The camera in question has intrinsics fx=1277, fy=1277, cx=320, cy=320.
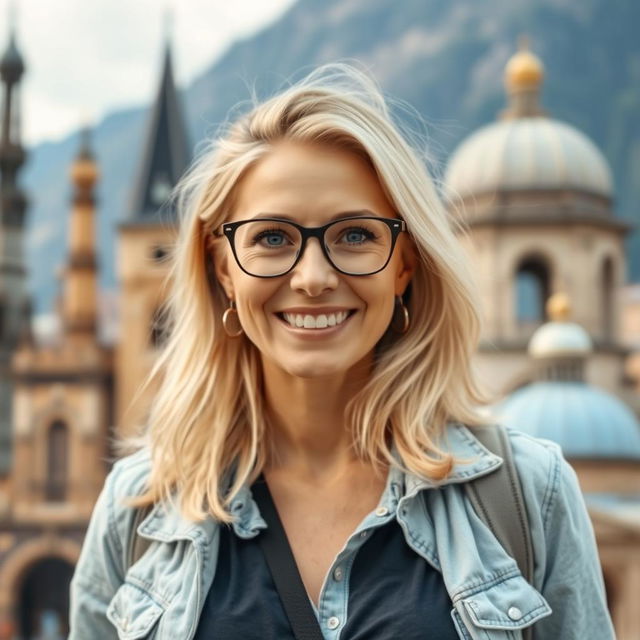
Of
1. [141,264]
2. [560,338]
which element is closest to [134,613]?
[560,338]

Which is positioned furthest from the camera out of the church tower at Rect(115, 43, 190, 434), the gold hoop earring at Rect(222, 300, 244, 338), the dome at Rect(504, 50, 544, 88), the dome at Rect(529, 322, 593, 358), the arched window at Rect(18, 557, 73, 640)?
the arched window at Rect(18, 557, 73, 640)

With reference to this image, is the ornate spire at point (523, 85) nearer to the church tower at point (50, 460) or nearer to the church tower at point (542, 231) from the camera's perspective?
the church tower at point (542, 231)

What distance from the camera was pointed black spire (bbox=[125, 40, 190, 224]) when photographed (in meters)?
38.5

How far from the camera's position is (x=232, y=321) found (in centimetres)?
294

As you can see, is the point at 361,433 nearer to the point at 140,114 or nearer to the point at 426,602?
the point at 426,602

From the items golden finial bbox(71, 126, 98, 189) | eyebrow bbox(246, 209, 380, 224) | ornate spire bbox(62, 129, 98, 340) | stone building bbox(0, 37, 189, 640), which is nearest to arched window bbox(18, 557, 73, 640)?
stone building bbox(0, 37, 189, 640)

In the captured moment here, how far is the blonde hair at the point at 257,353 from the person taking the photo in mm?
2711

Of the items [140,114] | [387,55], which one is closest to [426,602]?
[387,55]

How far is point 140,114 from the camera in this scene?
162m

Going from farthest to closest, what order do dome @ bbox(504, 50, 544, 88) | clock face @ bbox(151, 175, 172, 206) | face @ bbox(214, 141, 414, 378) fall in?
1. clock face @ bbox(151, 175, 172, 206)
2. dome @ bbox(504, 50, 544, 88)
3. face @ bbox(214, 141, 414, 378)

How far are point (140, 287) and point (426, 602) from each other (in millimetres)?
35007

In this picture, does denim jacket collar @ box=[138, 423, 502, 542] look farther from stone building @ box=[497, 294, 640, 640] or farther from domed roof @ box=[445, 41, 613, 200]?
domed roof @ box=[445, 41, 613, 200]

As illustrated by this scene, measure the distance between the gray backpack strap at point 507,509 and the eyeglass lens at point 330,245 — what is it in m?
0.49

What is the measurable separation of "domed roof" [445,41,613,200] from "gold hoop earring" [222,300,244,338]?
28.6 meters
